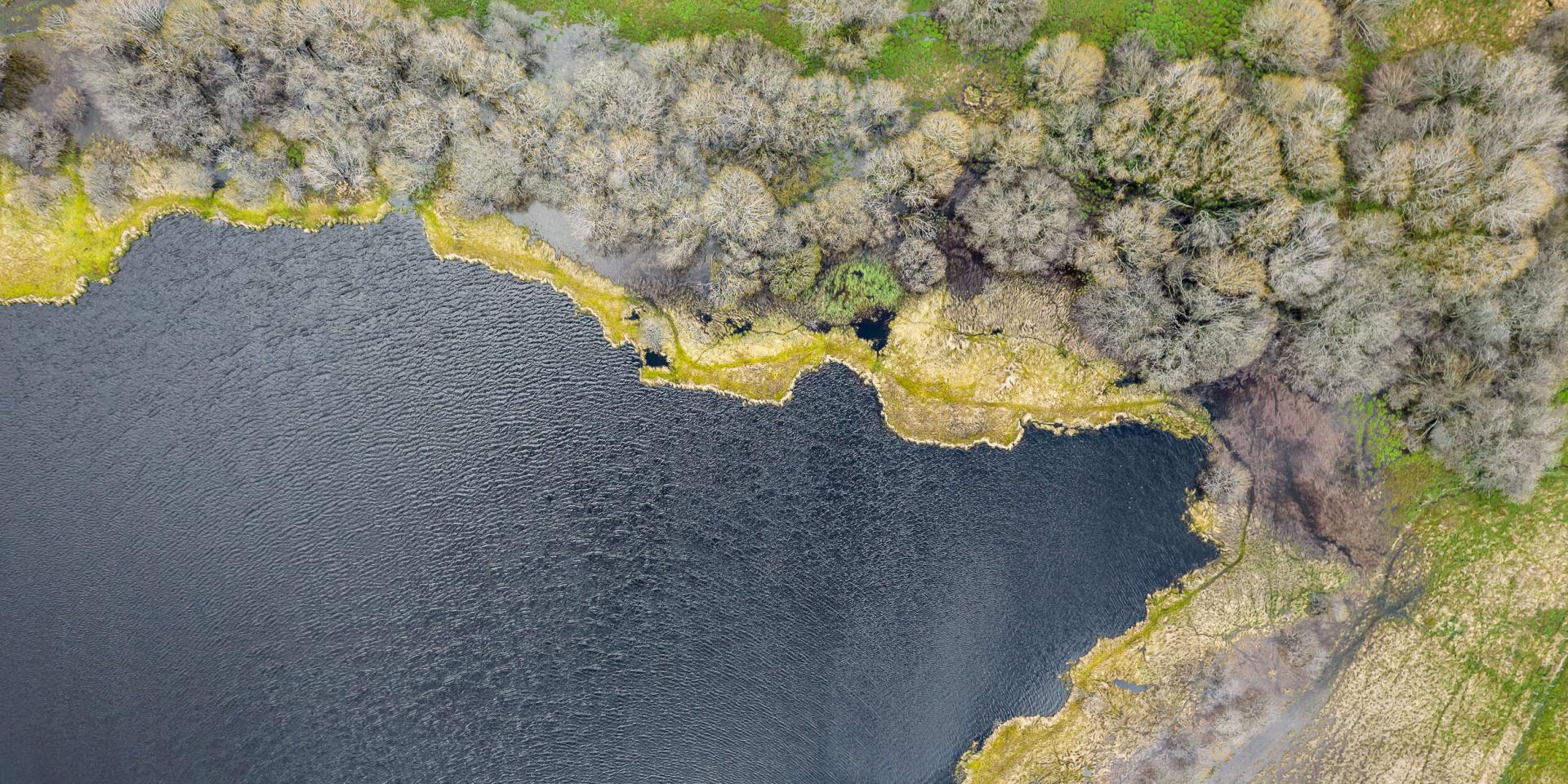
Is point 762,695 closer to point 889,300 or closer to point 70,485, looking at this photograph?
point 889,300

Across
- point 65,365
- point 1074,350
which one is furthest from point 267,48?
point 1074,350

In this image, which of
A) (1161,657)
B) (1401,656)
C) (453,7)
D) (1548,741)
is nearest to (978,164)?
(1161,657)

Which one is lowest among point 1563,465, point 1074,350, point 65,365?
point 65,365

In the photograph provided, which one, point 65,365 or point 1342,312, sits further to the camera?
point 65,365

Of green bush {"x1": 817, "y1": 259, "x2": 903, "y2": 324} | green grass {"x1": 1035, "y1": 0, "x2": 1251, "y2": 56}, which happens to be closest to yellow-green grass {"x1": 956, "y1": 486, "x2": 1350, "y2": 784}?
green bush {"x1": 817, "y1": 259, "x2": 903, "y2": 324}

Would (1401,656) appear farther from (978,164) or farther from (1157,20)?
(1157,20)

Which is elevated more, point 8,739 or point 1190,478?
point 1190,478

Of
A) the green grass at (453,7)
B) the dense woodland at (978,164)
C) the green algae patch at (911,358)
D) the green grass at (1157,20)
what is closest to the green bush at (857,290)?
the dense woodland at (978,164)
